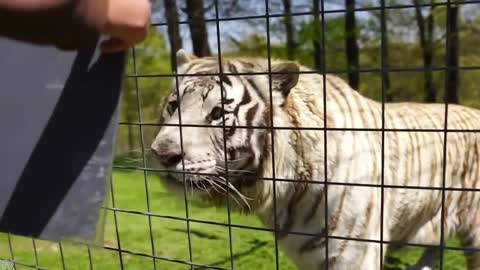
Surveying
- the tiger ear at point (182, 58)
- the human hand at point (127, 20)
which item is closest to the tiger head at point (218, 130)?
the tiger ear at point (182, 58)

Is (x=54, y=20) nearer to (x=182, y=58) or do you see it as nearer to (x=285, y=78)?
(x=285, y=78)

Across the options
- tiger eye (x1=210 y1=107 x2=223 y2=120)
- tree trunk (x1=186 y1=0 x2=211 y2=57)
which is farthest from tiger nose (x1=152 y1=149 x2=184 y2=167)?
tree trunk (x1=186 y1=0 x2=211 y2=57)

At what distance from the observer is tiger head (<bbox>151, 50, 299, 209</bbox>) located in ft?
4.35

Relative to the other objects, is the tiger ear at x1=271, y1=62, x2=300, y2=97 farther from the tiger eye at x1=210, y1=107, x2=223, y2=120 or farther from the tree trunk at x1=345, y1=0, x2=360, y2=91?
the tree trunk at x1=345, y1=0, x2=360, y2=91

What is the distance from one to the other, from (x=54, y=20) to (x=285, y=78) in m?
1.02

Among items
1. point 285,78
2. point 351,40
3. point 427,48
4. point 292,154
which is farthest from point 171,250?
point 427,48

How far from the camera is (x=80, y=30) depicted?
1.51 ft

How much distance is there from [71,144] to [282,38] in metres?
5.30

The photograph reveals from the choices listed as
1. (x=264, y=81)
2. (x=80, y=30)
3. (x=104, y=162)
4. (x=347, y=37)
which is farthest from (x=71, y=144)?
(x=347, y=37)

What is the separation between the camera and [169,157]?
1.31 metres

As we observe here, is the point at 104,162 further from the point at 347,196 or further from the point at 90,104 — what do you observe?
the point at 347,196

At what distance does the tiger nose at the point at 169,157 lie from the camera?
4.29ft

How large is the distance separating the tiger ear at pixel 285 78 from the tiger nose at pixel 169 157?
341mm

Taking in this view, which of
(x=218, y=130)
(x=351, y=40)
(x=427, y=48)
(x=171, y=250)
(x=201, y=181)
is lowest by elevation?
(x=171, y=250)
